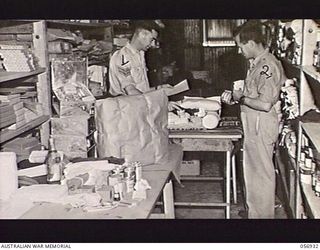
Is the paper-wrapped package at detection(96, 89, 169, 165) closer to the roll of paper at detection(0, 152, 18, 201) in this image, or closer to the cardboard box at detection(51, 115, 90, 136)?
the cardboard box at detection(51, 115, 90, 136)

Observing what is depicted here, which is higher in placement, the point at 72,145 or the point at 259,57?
the point at 259,57

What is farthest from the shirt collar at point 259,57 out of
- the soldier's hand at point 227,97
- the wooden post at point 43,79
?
the wooden post at point 43,79

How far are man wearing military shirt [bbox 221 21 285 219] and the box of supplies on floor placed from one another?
0.50ft

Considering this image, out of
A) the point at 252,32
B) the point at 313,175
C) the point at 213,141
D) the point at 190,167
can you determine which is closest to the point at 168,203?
the point at 190,167

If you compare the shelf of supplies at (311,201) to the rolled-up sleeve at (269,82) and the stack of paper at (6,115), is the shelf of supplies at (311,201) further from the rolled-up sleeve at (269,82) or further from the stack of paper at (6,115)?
the stack of paper at (6,115)

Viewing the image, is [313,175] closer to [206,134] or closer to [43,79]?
[206,134]

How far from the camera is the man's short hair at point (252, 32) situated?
1.67 meters

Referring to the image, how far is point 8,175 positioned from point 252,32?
86cm

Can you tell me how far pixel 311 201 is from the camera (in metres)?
1.71

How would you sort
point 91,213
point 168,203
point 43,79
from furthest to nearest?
point 43,79 < point 168,203 < point 91,213

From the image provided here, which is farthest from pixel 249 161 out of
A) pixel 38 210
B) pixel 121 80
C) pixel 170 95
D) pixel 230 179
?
pixel 38 210

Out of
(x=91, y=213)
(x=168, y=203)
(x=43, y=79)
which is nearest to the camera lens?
(x=91, y=213)

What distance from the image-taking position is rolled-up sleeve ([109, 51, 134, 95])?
176 centimetres
